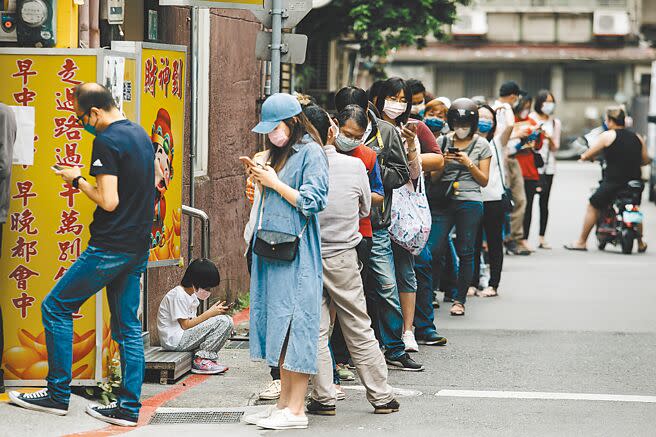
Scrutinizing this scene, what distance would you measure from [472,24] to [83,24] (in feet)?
146

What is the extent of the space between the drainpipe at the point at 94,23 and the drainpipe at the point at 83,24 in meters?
0.14

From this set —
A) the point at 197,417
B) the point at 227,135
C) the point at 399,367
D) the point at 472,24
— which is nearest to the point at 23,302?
the point at 197,417

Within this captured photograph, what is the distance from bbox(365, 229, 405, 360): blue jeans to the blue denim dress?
174 centimetres

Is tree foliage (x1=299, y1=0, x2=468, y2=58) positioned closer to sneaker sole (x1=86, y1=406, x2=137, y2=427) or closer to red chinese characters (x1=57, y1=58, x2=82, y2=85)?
red chinese characters (x1=57, y1=58, x2=82, y2=85)

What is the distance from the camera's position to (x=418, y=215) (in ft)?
32.4

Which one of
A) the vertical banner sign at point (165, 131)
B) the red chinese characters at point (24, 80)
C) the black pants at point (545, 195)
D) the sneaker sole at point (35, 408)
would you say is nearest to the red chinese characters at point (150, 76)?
the vertical banner sign at point (165, 131)

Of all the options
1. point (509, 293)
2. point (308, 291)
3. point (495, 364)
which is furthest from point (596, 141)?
point (308, 291)

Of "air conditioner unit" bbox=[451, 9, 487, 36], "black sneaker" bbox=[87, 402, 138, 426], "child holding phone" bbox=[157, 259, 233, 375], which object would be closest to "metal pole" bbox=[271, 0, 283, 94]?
"child holding phone" bbox=[157, 259, 233, 375]

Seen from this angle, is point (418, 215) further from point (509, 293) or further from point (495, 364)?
point (509, 293)

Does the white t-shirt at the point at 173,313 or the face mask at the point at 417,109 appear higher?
the face mask at the point at 417,109

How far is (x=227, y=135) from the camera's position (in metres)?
12.0

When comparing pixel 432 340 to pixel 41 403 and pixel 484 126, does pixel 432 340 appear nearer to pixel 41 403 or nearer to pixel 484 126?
pixel 484 126

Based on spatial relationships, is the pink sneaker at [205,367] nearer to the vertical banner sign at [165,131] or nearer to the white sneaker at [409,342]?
the vertical banner sign at [165,131]

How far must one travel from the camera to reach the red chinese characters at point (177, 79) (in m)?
8.88
